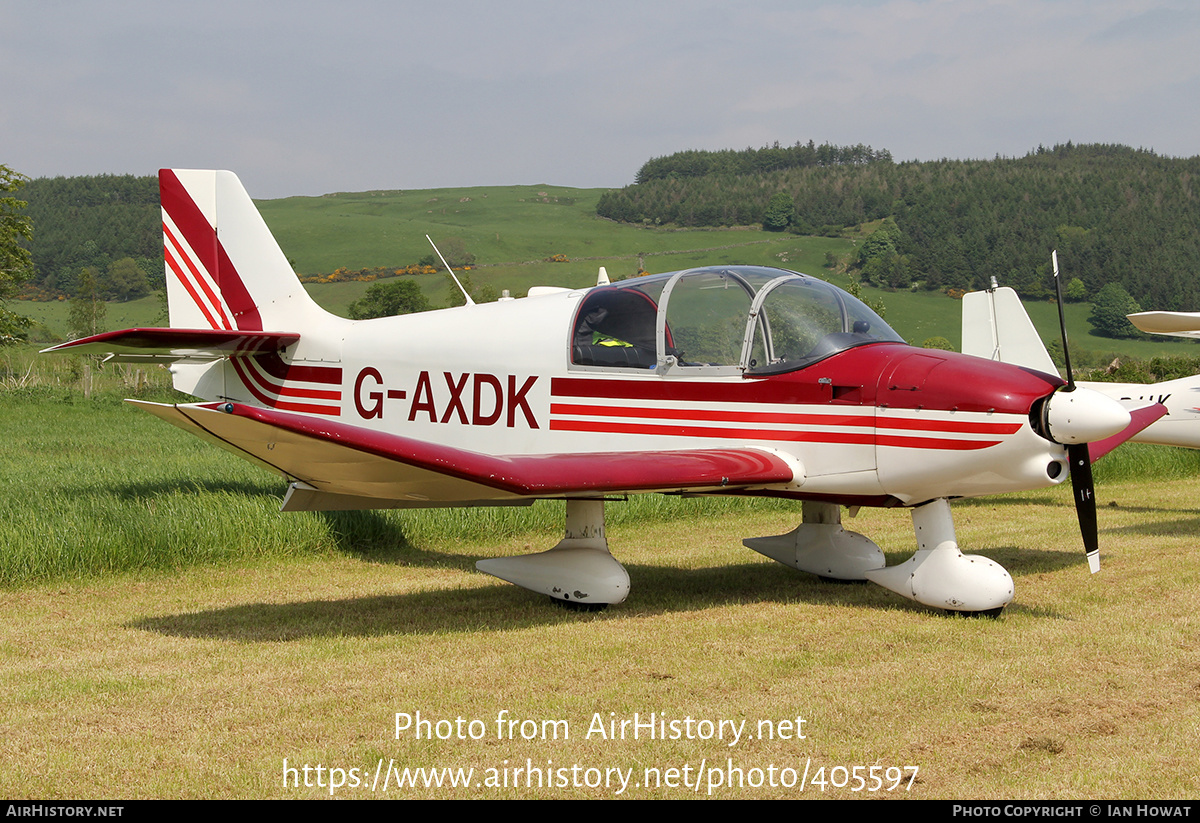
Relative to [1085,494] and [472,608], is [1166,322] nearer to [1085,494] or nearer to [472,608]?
[1085,494]

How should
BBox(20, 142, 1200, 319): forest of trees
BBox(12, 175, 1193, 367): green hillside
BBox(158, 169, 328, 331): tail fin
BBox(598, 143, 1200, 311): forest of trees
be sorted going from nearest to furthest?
BBox(158, 169, 328, 331): tail fin → BBox(12, 175, 1193, 367): green hillside → BBox(20, 142, 1200, 319): forest of trees → BBox(598, 143, 1200, 311): forest of trees

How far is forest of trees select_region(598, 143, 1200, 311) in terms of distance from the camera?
97.9 meters

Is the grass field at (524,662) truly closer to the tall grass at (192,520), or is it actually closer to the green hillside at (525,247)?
the tall grass at (192,520)

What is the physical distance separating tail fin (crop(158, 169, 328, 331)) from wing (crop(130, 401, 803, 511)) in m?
4.01

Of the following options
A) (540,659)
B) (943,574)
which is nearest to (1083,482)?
(943,574)

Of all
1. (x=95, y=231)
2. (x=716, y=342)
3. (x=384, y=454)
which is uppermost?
(x=95, y=231)

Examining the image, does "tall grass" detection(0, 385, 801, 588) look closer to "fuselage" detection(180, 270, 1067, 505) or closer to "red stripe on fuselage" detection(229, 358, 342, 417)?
"red stripe on fuselage" detection(229, 358, 342, 417)

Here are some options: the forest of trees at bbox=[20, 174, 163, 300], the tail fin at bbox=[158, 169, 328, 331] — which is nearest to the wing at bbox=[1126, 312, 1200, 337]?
the tail fin at bbox=[158, 169, 328, 331]

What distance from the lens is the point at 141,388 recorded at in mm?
30344

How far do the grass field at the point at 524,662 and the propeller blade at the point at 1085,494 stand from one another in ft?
1.52

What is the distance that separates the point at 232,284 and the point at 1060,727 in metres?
8.00

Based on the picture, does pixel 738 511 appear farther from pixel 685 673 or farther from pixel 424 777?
pixel 424 777

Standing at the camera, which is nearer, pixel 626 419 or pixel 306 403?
pixel 626 419
